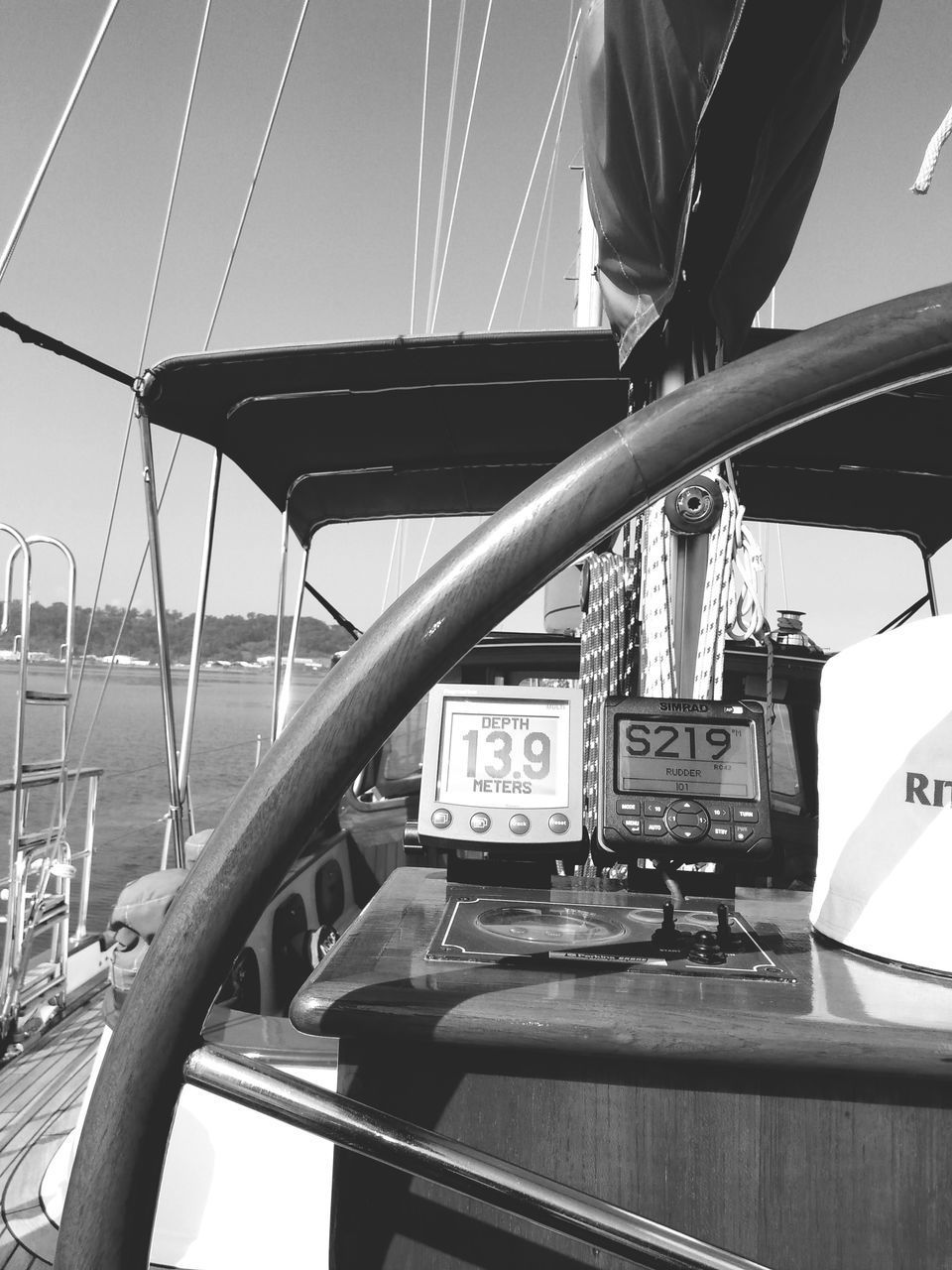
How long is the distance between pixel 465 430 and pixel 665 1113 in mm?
2563

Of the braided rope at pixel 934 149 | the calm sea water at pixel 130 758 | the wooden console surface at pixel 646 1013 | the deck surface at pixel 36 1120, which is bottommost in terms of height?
the calm sea water at pixel 130 758

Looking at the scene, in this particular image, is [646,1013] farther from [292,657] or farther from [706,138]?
[292,657]

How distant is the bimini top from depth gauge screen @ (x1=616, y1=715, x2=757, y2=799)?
1.41 meters

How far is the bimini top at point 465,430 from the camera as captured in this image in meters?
2.38

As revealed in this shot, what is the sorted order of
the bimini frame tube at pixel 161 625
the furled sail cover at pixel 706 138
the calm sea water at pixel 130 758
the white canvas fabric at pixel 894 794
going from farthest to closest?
the calm sea water at pixel 130 758, the bimini frame tube at pixel 161 625, the furled sail cover at pixel 706 138, the white canvas fabric at pixel 894 794

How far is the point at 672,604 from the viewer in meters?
1.68

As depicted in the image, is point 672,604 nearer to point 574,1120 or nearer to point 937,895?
point 937,895

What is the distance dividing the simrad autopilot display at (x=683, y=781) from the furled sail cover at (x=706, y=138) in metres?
0.77

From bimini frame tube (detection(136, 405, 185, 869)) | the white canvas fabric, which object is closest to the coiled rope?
the white canvas fabric

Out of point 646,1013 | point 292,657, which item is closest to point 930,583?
point 292,657

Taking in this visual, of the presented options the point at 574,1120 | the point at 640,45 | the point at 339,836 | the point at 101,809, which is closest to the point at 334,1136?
the point at 574,1120

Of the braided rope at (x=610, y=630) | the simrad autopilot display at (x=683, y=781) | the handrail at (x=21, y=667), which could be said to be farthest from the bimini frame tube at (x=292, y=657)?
the simrad autopilot display at (x=683, y=781)

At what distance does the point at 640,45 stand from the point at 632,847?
1027 mm

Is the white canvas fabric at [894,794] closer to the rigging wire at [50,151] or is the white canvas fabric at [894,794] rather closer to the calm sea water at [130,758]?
the calm sea water at [130,758]
